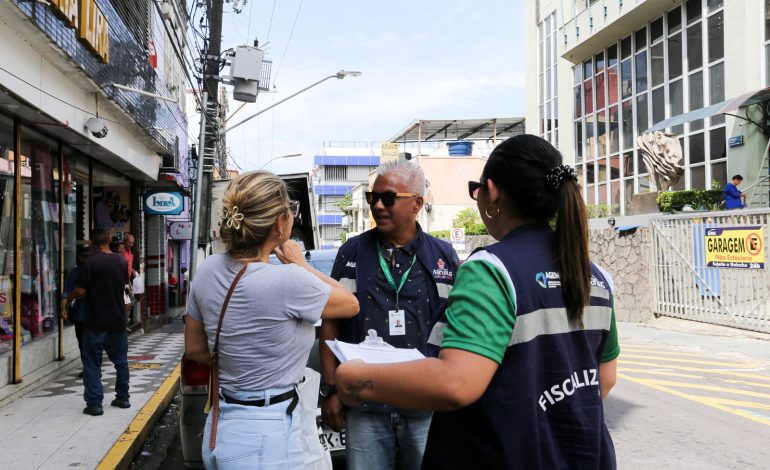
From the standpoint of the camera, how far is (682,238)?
14555 millimetres

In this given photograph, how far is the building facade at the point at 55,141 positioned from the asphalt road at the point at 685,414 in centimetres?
259

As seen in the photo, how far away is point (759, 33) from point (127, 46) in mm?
14942

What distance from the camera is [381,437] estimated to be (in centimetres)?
Result: 280

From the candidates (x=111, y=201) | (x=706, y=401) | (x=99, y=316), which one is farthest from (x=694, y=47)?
(x=99, y=316)

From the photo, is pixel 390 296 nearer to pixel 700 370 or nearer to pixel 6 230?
pixel 6 230

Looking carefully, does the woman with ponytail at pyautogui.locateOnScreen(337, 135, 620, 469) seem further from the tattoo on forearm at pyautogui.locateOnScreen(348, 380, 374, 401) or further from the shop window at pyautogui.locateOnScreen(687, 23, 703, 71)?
the shop window at pyautogui.locateOnScreen(687, 23, 703, 71)

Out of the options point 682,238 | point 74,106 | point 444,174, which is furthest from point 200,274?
point 444,174

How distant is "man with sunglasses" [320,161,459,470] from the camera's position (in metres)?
2.80

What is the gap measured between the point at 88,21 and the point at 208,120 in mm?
7319

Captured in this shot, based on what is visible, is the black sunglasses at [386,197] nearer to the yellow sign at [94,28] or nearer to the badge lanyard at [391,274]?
the badge lanyard at [391,274]

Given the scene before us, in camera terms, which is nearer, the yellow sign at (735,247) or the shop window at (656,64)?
the yellow sign at (735,247)

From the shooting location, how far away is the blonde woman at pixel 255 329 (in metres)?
2.24

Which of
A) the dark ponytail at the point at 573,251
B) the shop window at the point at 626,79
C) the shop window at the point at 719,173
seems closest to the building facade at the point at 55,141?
the dark ponytail at the point at 573,251

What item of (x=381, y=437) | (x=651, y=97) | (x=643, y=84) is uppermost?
(x=643, y=84)
